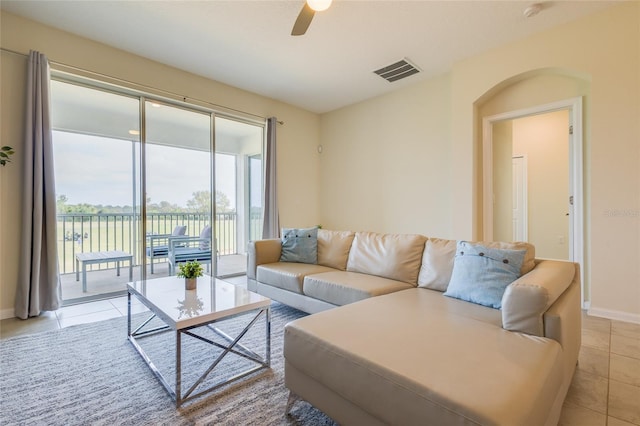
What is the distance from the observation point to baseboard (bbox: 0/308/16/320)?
2699 millimetres

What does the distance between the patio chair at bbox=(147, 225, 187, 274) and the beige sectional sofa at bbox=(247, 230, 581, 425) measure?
9.60 ft

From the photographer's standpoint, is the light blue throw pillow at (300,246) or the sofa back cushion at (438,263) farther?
the light blue throw pillow at (300,246)

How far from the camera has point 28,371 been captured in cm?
181

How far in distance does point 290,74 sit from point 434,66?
73.3 inches

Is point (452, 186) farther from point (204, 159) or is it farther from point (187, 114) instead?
point (187, 114)

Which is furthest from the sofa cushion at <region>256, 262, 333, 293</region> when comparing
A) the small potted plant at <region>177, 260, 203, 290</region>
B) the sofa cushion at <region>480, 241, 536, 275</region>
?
the sofa cushion at <region>480, 241, 536, 275</region>

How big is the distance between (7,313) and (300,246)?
2.80 m

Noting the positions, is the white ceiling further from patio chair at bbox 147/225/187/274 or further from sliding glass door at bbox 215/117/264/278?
patio chair at bbox 147/225/187/274

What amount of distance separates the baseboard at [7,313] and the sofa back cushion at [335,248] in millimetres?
2922

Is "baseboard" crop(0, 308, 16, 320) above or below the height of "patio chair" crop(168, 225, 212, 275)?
below

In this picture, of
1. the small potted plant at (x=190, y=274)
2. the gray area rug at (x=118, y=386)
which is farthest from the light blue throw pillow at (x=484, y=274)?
the small potted plant at (x=190, y=274)

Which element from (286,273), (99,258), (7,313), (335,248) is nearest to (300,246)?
(335,248)

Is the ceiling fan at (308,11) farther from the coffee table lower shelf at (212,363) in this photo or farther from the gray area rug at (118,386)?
the gray area rug at (118,386)

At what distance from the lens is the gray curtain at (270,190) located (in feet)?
15.3
